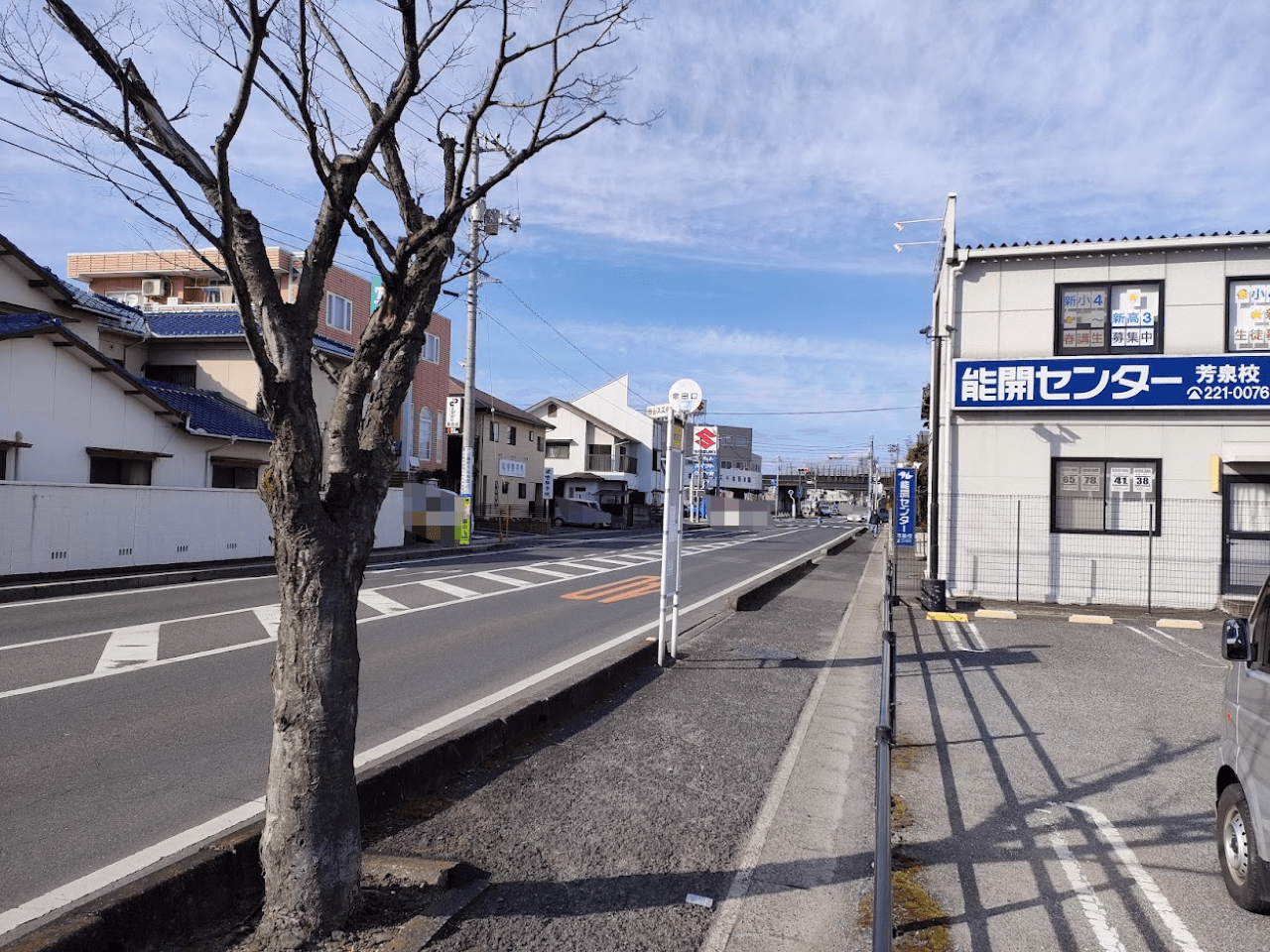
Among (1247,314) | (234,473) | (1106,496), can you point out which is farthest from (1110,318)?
(234,473)

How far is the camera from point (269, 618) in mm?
11688

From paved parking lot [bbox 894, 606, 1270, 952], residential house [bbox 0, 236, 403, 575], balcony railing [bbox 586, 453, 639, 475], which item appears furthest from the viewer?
balcony railing [bbox 586, 453, 639, 475]

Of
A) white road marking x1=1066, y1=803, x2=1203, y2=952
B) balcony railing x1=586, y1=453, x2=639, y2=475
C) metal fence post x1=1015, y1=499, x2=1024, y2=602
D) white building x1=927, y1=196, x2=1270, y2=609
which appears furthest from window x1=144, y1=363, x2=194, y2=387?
balcony railing x1=586, y1=453, x2=639, y2=475

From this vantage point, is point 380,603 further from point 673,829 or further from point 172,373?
point 172,373

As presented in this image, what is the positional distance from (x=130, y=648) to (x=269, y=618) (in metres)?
2.43

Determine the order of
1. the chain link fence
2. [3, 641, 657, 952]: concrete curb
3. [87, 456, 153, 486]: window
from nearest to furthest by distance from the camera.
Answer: [3, 641, 657, 952]: concrete curb, the chain link fence, [87, 456, 153, 486]: window

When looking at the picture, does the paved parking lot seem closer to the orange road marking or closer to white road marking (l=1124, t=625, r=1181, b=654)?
white road marking (l=1124, t=625, r=1181, b=654)

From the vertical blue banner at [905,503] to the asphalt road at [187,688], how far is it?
11.3 metres

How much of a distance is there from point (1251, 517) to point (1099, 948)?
43.7 ft

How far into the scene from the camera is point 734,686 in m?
7.95

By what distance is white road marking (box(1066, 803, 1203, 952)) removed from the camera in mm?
3594

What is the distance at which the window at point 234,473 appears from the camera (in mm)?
23719

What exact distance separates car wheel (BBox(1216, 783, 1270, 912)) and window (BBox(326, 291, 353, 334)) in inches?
1300

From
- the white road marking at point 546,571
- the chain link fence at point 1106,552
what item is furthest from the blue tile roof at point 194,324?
the chain link fence at point 1106,552
